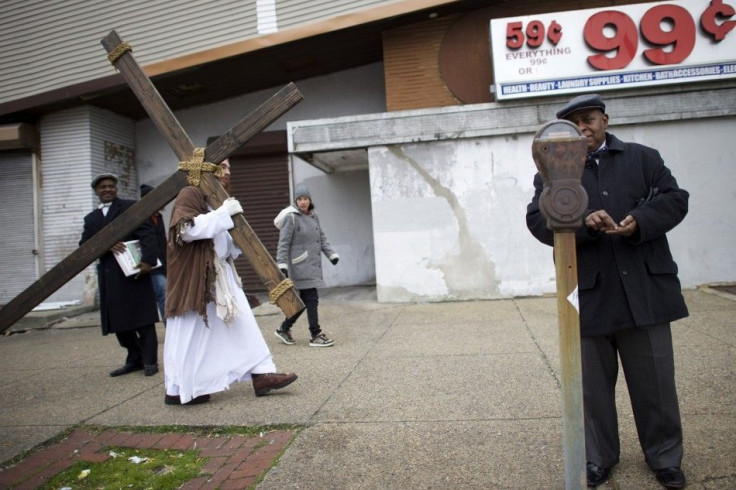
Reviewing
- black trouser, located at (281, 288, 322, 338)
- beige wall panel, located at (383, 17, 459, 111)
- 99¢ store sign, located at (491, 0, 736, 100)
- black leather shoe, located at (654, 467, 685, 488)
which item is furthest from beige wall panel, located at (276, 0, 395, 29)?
black leather shoe, located at (654, 467, 685, 488)

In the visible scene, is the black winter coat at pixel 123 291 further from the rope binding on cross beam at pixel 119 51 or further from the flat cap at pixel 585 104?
the flat cap at pixel 585 104

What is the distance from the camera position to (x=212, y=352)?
427 cm

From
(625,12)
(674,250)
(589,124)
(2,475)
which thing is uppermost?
(625,12)

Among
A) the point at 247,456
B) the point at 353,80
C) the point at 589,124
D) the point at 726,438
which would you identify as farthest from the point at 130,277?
the point at 353,80

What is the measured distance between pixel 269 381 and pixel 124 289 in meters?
1.98

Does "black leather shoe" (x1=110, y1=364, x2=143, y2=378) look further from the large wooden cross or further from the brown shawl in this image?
the brown shawl

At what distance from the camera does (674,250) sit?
326 inches

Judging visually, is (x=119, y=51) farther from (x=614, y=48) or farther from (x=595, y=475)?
(x=614, y=48)

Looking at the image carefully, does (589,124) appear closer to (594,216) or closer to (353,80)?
(594,216)

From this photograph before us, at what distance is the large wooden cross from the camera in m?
3.67

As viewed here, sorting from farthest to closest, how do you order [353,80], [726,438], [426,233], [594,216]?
[353,80], [426,233], [726,438], [594,216]

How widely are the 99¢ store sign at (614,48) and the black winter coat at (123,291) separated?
558 centimetres

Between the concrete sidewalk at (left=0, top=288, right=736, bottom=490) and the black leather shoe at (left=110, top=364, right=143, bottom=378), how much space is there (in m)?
0.09

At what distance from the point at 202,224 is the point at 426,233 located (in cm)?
524
